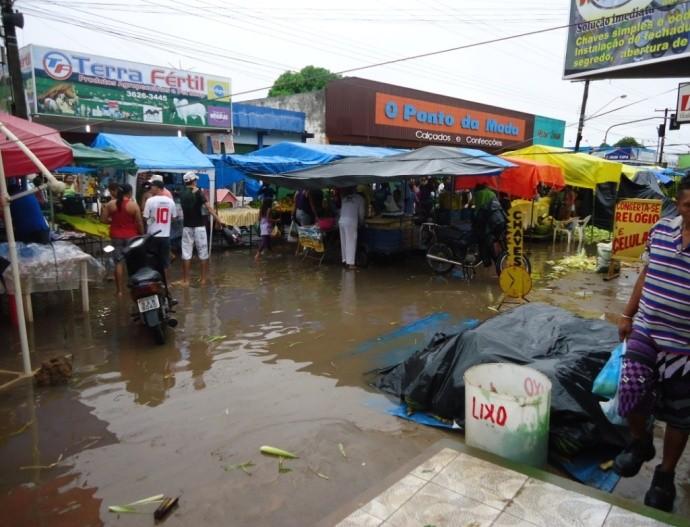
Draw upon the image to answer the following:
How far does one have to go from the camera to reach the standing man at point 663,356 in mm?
2502

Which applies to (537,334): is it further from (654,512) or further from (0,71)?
(0,71)

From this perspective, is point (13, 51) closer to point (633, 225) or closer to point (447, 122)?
point (633, 225)

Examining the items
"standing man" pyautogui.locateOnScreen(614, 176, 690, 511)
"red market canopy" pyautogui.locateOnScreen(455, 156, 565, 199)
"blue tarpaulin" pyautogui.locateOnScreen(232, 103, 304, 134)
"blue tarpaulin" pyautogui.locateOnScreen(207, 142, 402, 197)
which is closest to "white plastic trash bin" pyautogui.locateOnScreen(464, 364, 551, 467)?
"standing man" pyautogui.locateOnScreen(614, 176, 690, 511)

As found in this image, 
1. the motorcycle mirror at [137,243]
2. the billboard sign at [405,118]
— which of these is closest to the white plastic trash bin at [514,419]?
the motorcycle mirror at [137,243]

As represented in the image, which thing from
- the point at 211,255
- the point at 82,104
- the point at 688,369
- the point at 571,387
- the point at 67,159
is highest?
the point at 82,104

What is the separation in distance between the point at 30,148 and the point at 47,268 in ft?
5.03

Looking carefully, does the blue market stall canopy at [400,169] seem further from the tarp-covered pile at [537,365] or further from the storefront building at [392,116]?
the storefront building at [392,116]

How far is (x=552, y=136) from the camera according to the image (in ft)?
110

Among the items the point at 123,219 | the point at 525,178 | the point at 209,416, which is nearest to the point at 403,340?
the point at 209,416

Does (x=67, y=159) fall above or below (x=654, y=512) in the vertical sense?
above

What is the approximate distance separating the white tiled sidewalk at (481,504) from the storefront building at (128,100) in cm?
1150

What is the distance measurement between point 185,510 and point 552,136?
3563 cm

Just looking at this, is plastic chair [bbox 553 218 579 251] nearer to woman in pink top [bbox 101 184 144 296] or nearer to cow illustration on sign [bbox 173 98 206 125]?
woman in pink top [bbox 101 184 144 296]

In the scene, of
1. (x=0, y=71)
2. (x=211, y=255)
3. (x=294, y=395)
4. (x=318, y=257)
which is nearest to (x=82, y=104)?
(x=0, y=71)
